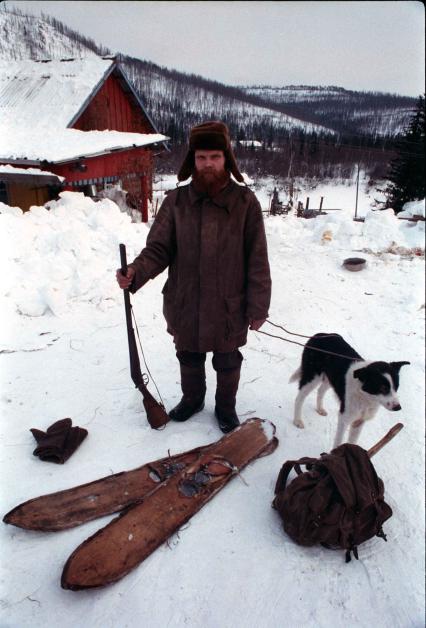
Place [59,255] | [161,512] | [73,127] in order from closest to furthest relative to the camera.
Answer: [161,512] < [59,255] < [73,127]

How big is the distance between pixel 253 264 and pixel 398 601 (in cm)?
222

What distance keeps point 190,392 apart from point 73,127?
41.6 feet

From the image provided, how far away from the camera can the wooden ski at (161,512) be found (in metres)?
1.96

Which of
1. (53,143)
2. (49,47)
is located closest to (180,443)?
(53,143)

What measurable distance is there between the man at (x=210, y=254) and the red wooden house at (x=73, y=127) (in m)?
7.77

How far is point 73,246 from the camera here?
260 inches

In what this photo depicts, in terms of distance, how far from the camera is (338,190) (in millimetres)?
52750

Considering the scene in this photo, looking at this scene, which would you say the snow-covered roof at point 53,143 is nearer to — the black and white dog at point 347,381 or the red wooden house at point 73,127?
the red wooden house at point 73,127

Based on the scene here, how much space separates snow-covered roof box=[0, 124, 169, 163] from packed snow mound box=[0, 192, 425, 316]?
1.39 m

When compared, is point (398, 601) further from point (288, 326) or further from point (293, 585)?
point (288, 326)

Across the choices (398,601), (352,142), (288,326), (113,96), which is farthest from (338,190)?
(398,601)

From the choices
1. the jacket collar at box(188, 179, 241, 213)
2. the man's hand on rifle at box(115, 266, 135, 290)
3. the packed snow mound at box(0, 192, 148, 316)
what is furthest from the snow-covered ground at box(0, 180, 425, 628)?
the jacket collar at box(188, 179, 241, 213)

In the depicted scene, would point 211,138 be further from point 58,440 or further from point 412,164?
point 412,164

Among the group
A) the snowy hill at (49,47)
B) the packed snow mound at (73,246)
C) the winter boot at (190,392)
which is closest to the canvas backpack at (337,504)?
the winter boot at (190,392)
